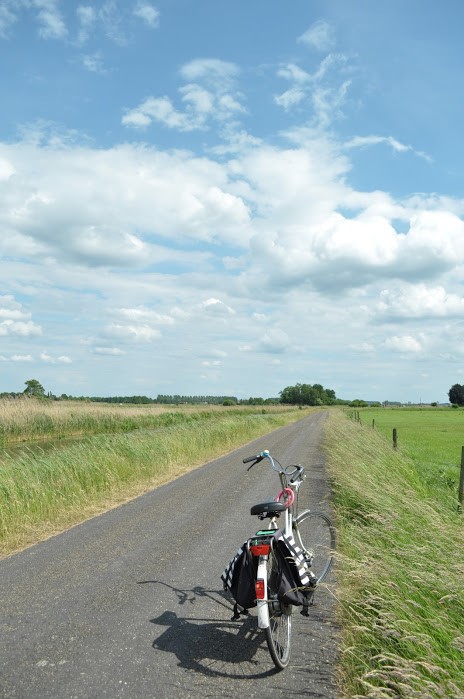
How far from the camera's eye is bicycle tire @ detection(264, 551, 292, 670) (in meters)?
4.12

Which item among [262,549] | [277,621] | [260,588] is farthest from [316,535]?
[260,588]

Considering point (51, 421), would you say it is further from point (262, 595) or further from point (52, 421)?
point (262, 595)

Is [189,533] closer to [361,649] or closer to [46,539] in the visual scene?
[46,539]

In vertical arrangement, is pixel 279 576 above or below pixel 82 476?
above

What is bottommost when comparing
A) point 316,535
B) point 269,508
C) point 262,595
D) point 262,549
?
point 316,535

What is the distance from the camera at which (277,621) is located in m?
4.31

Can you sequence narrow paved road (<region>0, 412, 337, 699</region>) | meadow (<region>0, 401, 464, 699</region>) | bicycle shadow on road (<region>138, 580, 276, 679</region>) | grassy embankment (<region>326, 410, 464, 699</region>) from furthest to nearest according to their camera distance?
bicycle shadow on road (<region>138, 580, 276, 679</region>), narrow paved road (<region>0, 412, 337, 699</region>), meadow (<region>0, 401, 464, 699</region>), grassy embankment (<region>326, 410, 464, 699</region>)

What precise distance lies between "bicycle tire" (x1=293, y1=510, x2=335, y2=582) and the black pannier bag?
1.43 m

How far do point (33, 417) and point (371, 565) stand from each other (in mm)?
28198

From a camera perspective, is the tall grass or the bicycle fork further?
the tall grass

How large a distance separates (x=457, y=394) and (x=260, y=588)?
586 ft

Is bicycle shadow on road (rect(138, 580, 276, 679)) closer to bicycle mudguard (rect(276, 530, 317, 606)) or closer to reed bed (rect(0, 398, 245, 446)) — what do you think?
bicycle mudguard (rect(276, 530, 317, 606))

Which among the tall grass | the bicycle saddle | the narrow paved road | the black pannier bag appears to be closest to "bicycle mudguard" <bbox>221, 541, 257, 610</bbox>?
the black pannier bag

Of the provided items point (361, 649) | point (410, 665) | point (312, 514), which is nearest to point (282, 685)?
point (361, 649)
